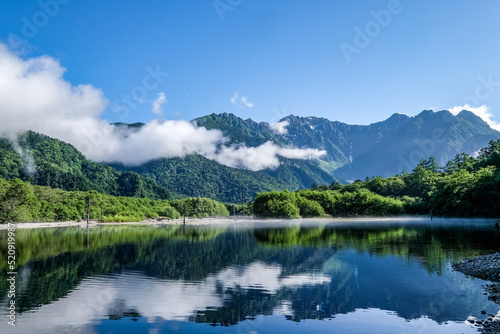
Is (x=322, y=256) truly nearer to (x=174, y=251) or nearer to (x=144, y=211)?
(x=174, y=251)

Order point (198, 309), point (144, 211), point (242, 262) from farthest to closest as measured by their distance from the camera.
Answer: point (144, 211)
point (242, 262)
point (198, 309)

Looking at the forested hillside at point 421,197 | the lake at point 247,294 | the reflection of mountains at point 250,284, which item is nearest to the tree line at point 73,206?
the forested hillside at point 421,197

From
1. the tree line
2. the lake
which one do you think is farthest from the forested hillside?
the lake

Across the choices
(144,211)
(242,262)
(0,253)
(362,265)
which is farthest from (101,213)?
(362,265)

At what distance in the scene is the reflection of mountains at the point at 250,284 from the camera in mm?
19328

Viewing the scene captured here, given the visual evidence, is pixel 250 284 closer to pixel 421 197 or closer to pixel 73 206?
pixel 73 206

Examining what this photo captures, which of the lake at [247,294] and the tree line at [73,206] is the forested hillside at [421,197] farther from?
the lake at [247,294]

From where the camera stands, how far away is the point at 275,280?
2688 centimetres

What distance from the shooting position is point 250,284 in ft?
84.0

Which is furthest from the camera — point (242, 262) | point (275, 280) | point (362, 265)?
point (242, 262)

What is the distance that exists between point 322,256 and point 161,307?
2344 cm

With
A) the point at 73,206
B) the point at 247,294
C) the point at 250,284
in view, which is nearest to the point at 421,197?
the point at 73,206

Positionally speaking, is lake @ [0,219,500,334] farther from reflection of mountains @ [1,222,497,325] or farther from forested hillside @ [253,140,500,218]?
forested hillside @ [253,140,500,218]

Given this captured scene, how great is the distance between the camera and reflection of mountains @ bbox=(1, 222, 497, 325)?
19328mm
